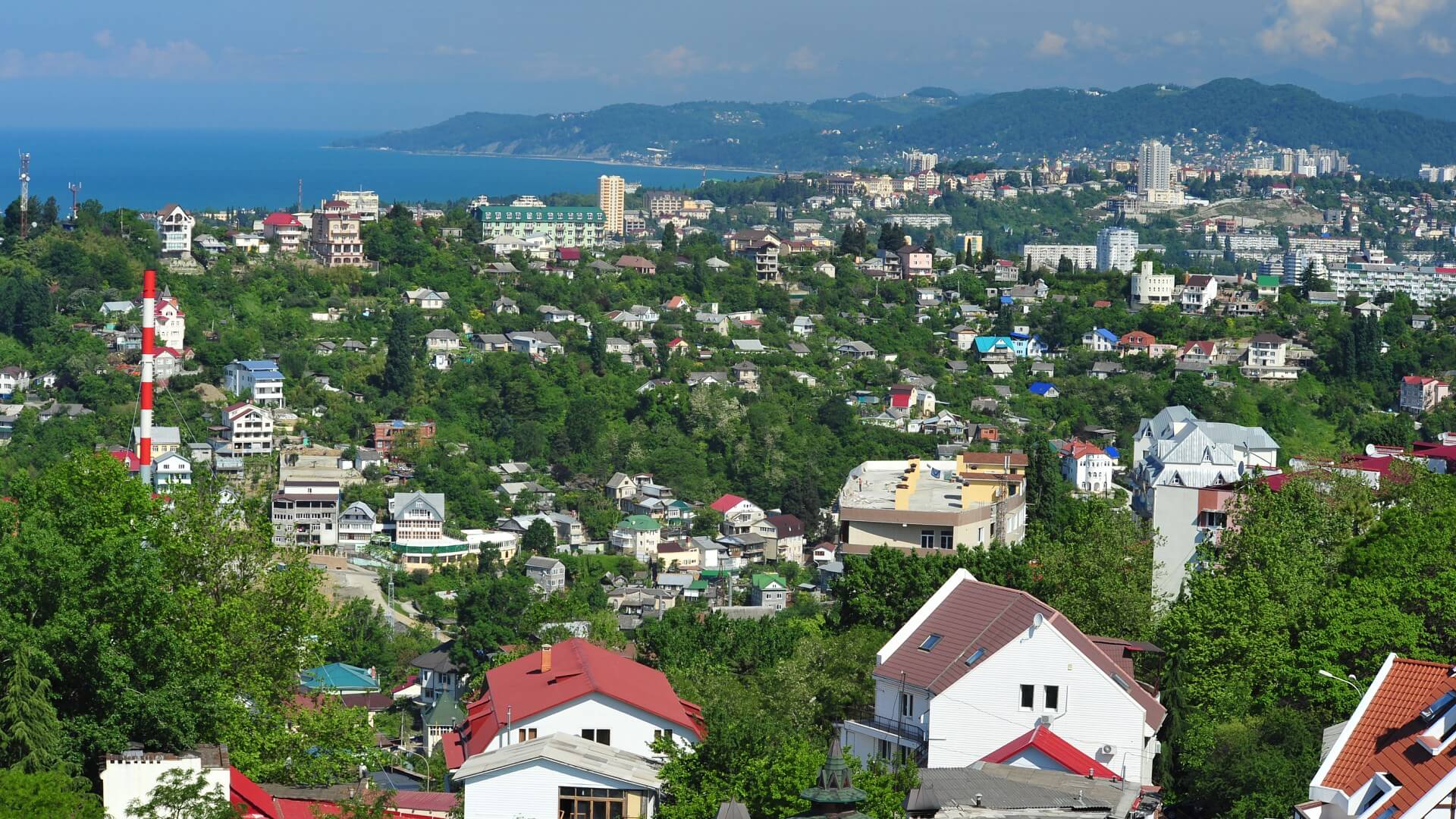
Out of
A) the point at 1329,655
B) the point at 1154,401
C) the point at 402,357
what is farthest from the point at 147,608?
the point at 1154,401

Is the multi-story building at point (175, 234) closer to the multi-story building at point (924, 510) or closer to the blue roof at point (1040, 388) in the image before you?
the blue roof at point (1040, 388)

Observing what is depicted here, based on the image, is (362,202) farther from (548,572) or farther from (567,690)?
(567,690)

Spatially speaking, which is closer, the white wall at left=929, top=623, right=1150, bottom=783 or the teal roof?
the white wall at left=929, top=623, right=1150, bottom=783

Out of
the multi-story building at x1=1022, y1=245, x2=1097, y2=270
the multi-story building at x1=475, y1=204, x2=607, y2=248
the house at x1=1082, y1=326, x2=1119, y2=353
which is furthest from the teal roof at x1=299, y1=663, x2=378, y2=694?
the multi-story building at x1=1022, y1=245, x2=1097, y2=270

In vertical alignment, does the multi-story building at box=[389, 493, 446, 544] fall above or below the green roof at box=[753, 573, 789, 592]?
above

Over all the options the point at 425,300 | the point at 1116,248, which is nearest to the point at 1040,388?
the point at 425,300

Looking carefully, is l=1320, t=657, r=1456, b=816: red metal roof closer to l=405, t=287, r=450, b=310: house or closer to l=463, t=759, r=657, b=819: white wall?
l=463, t=759, r=657, b=819: white wall

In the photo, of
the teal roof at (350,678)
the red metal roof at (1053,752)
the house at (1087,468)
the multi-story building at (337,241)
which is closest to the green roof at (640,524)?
the house at (1087,468)
